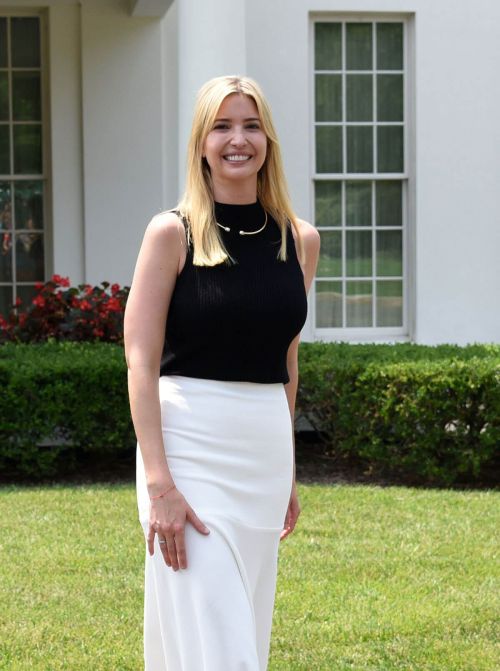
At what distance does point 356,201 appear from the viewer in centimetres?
1137

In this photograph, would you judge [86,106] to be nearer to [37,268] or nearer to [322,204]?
[37,268]

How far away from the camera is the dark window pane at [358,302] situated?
1144 centimetres

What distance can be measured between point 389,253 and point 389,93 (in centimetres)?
142

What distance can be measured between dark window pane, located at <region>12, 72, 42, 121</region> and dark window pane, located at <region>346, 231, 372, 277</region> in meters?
3.01

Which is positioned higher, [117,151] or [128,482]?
[117,151]

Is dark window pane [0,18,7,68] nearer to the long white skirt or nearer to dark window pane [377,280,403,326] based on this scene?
dark window pane [377,280,403,326]

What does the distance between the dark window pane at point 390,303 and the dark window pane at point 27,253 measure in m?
3.06

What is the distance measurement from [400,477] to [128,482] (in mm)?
1934

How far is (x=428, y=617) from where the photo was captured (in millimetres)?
5539

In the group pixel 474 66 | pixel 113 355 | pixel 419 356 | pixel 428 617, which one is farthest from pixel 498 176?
pixel 428 617

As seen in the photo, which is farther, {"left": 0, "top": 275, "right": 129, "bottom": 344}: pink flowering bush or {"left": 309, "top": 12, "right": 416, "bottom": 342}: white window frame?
{"left": 309, "top": 12, "right": 416, "bottom": 342}: white window frame

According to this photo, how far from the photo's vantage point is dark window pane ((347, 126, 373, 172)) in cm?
1130

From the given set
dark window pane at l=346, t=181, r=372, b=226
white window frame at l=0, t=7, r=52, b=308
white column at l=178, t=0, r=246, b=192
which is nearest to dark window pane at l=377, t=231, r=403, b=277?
dark window pane at l=346, t=181, r=372, b=226

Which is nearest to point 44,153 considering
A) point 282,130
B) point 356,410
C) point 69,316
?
point 69,316
